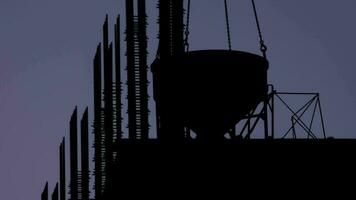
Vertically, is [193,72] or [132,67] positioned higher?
[132,67]

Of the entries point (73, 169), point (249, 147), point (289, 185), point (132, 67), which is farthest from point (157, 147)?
point (73, 169)

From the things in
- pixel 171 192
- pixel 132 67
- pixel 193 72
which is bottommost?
pixel 171 192

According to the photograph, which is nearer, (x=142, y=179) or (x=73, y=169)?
(x=142, y=179)

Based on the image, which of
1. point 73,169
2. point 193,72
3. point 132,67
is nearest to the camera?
point 193,72

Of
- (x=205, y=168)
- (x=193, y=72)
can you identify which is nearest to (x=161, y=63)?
(x=193, y=72)

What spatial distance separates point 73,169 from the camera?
38.1 meters

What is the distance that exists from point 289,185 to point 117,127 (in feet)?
55.9

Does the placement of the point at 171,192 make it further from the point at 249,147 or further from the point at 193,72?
the point at 193,72

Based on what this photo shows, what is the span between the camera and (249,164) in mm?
17859

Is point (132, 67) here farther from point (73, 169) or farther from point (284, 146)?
point (284, 146)

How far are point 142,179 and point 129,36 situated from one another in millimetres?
15859

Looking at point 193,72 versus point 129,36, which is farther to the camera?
point 129,36

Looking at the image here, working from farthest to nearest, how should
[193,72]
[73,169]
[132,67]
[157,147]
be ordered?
[73,169] → [132,67] → [193,72] → [157,147]

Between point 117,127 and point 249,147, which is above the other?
point 117,127
